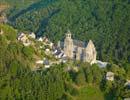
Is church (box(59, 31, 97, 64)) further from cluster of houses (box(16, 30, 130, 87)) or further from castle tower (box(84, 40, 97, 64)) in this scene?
cluster of houses (box(16, 30, 130, 87))

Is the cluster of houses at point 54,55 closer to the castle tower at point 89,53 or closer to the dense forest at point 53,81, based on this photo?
the dense forest at point 53,81

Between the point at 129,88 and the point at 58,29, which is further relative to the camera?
the point at 58,29

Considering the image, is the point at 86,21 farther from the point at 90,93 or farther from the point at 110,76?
the point at 90,93

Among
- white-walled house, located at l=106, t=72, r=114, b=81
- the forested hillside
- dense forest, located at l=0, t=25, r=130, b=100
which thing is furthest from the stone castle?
the forested hillside

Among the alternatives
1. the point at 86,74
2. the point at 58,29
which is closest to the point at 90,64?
Result: the point at 86,74

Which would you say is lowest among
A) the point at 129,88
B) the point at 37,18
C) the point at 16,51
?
the point at 129,88

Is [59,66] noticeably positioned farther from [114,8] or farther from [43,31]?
[114,8]

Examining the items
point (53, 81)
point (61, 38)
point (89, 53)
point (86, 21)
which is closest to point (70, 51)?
point (89, 53)

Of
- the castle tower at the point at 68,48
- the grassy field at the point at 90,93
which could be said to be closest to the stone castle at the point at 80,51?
the castle tower at the point at 68,48
